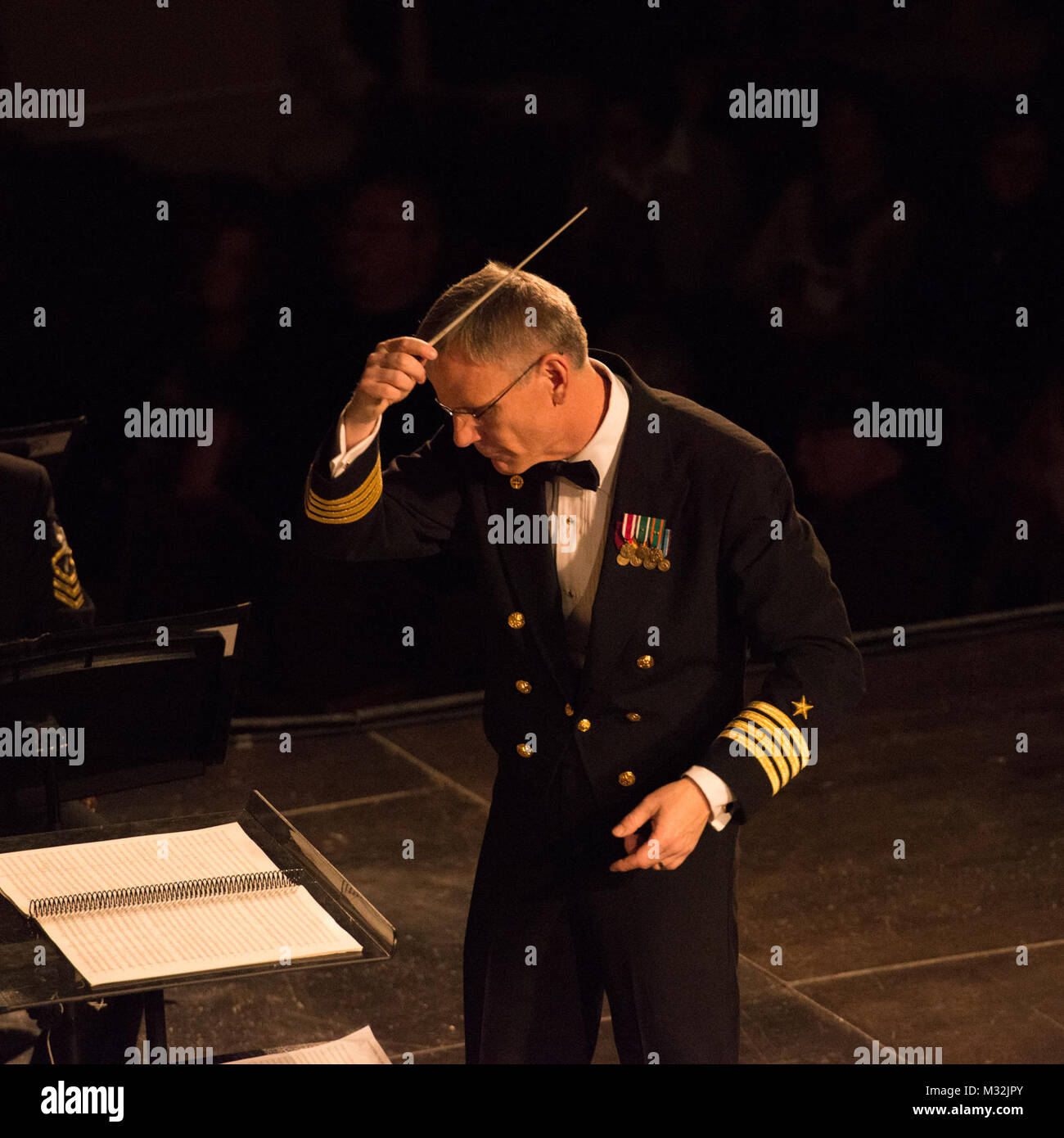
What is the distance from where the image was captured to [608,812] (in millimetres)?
→ 2621

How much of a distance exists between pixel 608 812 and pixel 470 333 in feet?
2.43

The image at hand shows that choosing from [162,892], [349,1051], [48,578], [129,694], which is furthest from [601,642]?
[48,578]

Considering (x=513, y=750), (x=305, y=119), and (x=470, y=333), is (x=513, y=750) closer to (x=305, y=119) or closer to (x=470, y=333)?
(x=470, y=333)

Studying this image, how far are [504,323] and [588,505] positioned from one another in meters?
0.34

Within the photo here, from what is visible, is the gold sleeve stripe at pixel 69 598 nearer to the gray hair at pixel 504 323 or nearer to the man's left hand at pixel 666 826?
the gray hair at pixel 504 323

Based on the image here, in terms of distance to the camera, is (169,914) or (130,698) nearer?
(169,914)

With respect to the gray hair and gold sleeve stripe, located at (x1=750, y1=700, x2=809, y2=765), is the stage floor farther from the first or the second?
the gray hair

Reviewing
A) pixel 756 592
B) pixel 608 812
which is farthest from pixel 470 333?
pixel 608 812

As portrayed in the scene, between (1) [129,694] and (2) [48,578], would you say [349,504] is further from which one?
(2) [48,578]

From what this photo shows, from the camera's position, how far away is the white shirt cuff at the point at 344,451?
2.56 metres

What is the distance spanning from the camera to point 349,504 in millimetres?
2588

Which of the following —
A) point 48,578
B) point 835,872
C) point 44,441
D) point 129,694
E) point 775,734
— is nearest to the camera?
point 775,734

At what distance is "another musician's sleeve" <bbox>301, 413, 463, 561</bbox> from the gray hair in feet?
0.64

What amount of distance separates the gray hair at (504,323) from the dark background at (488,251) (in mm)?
3232
